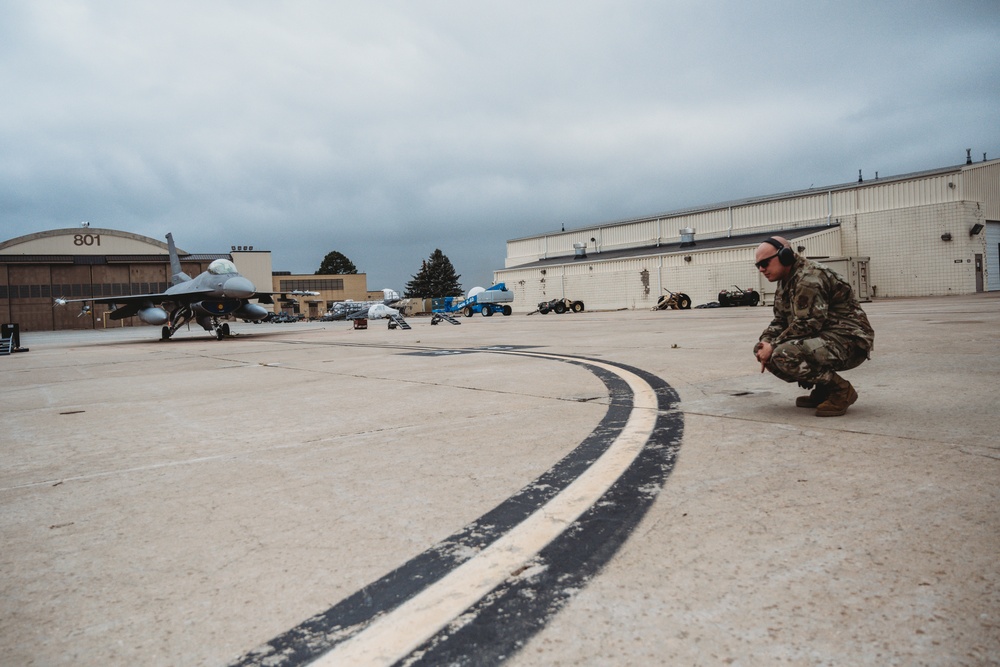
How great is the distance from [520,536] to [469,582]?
0.36 m

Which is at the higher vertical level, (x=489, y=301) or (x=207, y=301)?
(x=489, y=301)

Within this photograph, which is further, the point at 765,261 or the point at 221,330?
the point at 221,330

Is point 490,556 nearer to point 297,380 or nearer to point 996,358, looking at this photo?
point 297,380

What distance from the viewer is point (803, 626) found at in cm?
150

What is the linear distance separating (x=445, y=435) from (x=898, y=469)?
99.6 inches

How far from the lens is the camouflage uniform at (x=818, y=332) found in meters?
3.83

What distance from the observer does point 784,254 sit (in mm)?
3959

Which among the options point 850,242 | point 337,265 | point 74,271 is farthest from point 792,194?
point 337,265

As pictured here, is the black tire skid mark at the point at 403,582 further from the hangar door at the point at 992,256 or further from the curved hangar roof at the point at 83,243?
the curved hangar roof at the point at 83,243

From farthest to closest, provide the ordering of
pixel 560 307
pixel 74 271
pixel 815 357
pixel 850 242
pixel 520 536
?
1. pixel 74 271
2. pixel 560 307
3. pixel 850 242
4. pixel 815 357
5. pixel 520 536

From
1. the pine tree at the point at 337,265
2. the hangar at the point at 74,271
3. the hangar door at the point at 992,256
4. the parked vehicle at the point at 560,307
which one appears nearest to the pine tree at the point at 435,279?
the pine tree at the point at 337,265

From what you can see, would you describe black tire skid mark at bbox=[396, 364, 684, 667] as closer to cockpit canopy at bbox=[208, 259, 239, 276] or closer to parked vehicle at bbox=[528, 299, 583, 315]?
cockpit canopy at bbox=[208, 259, 239, 276]

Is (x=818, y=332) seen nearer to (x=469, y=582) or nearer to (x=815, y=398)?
(x=815, y=398)

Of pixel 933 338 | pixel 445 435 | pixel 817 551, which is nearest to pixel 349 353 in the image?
pixel 445 435
